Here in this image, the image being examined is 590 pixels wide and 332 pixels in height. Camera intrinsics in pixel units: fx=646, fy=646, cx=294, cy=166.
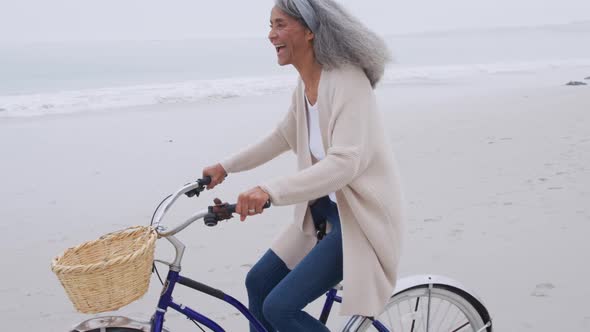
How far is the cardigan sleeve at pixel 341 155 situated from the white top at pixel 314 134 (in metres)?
0.16

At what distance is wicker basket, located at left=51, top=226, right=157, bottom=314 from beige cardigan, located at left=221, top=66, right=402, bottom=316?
1.40ft

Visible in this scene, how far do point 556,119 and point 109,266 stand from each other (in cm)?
930

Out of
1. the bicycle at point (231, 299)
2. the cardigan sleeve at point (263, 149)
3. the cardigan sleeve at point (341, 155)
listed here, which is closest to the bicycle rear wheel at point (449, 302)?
the bicycle at point (231, 299)

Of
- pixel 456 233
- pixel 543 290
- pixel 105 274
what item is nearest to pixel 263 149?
pixel 105 274

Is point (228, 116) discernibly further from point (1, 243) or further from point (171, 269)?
point (171, 269)

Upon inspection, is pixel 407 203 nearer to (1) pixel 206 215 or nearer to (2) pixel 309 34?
(2) pixel 309 34

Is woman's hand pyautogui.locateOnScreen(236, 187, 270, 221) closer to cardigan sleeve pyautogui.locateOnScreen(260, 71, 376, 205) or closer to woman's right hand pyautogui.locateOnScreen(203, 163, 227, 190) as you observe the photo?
cardigan sleeve pyautogui.locateOnScreen(260, 71, 376, 205)

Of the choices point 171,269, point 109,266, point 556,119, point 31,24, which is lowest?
point 556,119

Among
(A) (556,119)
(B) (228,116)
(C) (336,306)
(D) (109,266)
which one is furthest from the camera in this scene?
(B) (228,116)

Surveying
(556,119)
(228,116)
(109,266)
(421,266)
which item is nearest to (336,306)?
(421,266)

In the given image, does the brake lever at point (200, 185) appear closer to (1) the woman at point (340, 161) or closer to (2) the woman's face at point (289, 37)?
(1) the woman at point (340, 161)

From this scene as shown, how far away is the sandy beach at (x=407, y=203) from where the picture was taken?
4.16 metres

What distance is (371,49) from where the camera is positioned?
7.01 ft

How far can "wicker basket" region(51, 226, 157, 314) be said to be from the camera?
1.78 m
